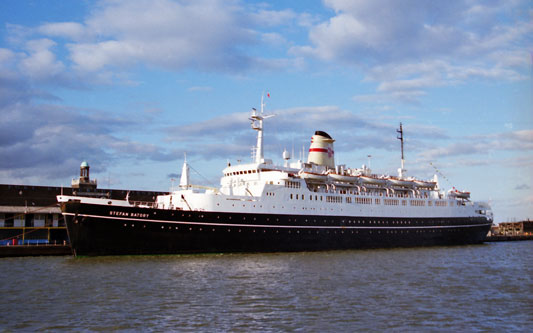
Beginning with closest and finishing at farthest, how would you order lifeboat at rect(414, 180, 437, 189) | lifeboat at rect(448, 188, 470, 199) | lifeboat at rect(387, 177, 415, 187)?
lifeboat at rect(387, 177, 415, 187) < lifeboat at rect(414, 180, 437, 189) < lifeboat at rect(448, 188, 470, 199)

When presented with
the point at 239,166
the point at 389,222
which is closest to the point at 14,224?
the point at 239,166

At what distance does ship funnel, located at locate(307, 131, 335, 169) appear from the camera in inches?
1679

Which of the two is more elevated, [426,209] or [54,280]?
[426,209]

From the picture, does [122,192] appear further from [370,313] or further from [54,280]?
[370,313]

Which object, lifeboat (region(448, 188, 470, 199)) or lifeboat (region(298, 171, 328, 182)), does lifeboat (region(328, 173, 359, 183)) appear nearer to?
lifeboat (region(298, 171, 328, 182))

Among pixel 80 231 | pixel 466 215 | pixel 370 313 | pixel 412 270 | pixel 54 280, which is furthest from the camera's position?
pixel 466 215

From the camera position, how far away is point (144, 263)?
26438mm

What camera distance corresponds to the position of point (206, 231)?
102 feet

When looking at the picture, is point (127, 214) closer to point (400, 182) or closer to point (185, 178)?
point (185, 178)

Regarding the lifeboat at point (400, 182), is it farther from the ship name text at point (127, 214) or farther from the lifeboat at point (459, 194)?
→ the ship name text at point (127, 214)

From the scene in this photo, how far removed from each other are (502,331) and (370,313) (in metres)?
3.83

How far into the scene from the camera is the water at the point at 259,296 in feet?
46.3

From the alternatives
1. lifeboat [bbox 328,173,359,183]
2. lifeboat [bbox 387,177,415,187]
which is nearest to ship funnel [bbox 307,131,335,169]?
lifeboat [bbox 328,173,359,183]

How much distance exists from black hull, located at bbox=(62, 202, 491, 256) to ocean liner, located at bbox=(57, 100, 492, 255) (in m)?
0.06
